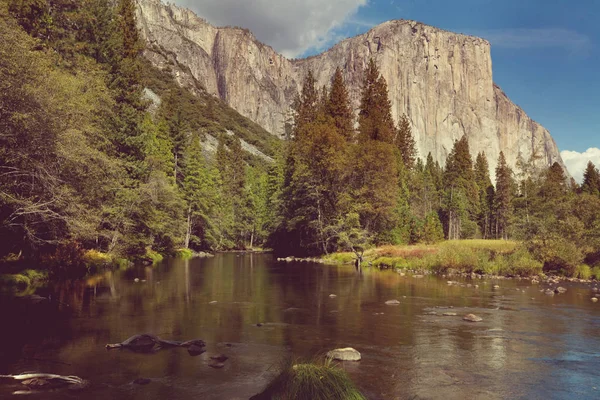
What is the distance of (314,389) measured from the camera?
716cm

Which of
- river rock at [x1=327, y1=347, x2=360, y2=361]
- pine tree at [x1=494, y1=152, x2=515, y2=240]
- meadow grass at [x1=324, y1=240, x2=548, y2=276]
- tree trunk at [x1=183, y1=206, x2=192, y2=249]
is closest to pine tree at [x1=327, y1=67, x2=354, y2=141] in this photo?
meadow grass at [x1=324, y1=240, x2=548, y2=276]

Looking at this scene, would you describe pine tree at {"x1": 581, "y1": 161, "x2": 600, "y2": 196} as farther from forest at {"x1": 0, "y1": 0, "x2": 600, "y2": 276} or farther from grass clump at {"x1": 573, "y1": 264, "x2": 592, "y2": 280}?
grass clump at {"x1": 573, "y1": 264, "x2": 592, "y2": 280}

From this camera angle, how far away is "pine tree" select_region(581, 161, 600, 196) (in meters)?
83.1

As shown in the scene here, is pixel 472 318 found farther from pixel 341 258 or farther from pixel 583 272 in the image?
pixel 341 258

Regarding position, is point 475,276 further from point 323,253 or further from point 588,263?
point 323,253

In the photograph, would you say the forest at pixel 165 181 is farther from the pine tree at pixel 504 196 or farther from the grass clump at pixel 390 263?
the grass clump at pixel 390 263

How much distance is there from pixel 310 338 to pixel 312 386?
6.22 metres

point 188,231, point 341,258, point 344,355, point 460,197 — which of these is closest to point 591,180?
point 460,197

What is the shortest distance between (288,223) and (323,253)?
6155 millimetres

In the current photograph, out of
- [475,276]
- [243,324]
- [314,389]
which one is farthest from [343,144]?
[314,389]

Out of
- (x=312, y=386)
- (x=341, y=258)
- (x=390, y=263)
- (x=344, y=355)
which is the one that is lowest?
(x=344, y=355)

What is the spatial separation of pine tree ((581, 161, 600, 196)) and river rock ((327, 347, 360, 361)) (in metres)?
87.1

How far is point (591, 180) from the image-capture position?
Answer: 279ft

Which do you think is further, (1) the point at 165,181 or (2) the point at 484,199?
(2) the point at 484,199
